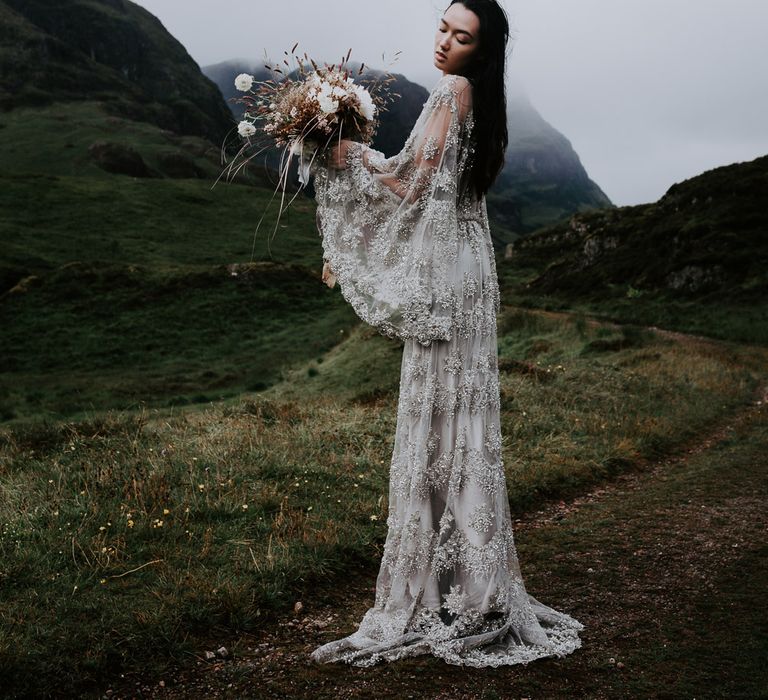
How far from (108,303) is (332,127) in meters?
29.3

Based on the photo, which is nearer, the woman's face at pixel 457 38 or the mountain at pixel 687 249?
the woman's face at pixel 457 38

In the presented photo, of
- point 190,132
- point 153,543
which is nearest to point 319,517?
point 153,543

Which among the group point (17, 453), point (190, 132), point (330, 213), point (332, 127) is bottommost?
A: point (17, 453)

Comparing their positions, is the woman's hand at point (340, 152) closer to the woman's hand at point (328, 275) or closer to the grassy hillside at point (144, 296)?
the woman's hand at point (328, 275)

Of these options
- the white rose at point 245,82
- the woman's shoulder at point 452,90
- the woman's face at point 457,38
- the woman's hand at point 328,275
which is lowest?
the woman's hand at point 328,275

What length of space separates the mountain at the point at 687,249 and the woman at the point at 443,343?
881 inches

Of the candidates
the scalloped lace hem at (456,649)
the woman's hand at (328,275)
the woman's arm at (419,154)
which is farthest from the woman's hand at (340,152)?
the scalloped lace hem at (456,649)

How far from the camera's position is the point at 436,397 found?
4125mm

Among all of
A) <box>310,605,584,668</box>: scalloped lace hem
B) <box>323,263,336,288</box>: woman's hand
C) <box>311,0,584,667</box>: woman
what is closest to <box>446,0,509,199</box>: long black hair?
<box>311,0,584,667</box>: woman

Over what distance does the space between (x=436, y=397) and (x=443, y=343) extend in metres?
0.33

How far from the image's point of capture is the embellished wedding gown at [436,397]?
396cm

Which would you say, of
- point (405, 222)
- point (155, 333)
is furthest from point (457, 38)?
point (155, 333)

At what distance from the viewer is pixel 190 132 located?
112 metres

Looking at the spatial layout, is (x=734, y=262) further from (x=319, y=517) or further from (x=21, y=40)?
(x=21, y=40)
